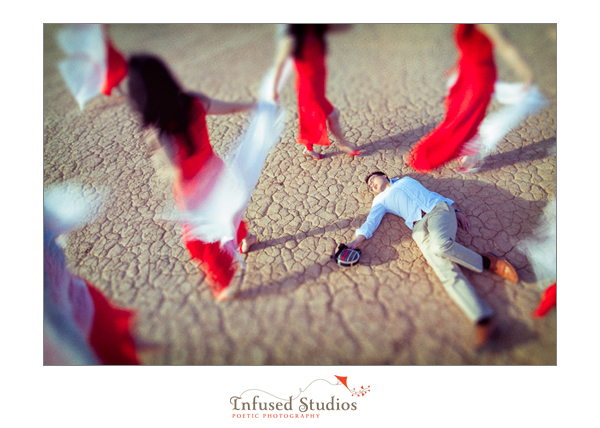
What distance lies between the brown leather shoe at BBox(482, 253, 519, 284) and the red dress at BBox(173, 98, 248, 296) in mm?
1458

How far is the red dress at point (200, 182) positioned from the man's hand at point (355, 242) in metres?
0.67

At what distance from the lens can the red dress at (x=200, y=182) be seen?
5.88ft

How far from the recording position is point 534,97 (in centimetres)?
273

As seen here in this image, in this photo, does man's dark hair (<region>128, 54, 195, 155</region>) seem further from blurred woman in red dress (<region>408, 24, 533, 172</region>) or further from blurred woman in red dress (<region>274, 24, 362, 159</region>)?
blurred woman in red dress (<region>408, 24, 533, 172</region>)

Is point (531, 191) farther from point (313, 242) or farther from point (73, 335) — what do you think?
point (73, 335)

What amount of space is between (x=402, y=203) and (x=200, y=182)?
1.25 metres

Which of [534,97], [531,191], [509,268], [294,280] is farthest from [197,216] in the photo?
[534,97]

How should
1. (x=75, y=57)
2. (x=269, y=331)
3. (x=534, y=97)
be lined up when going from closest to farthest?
(x=269, y=331)
(x=75, y=57)
(x=534, y=97)

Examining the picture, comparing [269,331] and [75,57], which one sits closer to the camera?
[269,331]

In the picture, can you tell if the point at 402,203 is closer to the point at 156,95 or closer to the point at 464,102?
the point at 464,102

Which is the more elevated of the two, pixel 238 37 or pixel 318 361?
pixel 238 37

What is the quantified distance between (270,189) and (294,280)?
795mm
